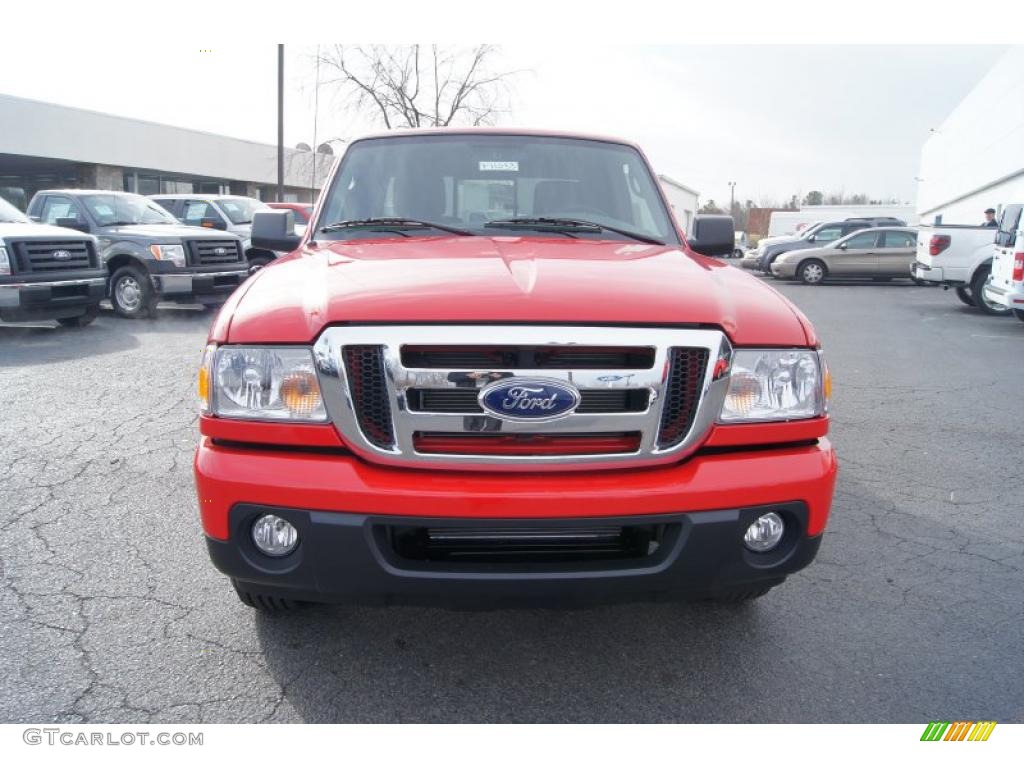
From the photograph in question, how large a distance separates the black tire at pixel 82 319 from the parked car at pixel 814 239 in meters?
17.9

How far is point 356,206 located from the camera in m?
3.59

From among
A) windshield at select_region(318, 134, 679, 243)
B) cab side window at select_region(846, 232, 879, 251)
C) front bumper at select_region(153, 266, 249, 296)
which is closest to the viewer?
windshield at select_region(318, 134, 679, 243)

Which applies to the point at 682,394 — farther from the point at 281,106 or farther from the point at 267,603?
the point at 281,106

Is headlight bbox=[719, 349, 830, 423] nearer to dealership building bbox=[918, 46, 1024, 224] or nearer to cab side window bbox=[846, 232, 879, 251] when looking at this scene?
cab side window bbox=[846, 232, 879, 251]

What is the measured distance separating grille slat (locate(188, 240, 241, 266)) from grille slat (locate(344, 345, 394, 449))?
9814 millimetres

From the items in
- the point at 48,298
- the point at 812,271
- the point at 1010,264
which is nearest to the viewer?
the point at 48,298

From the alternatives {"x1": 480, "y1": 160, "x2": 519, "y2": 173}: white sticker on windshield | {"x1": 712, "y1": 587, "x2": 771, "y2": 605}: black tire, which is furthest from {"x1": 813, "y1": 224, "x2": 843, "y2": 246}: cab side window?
{"x1": 712, "y1": 587, "x2": 771, "y2": 605}: black tire

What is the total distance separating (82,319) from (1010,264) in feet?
41.1

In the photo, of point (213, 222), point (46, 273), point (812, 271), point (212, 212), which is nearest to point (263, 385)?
point (46, 273)

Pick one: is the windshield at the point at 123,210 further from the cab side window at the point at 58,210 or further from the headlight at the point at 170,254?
the headlight at the point at 170,254

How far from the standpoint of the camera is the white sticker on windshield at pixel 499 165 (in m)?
3.67

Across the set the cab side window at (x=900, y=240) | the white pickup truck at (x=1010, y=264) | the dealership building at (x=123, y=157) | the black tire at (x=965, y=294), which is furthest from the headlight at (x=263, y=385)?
the dealership building at (x=123, y=157)

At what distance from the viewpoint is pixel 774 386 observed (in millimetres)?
2369

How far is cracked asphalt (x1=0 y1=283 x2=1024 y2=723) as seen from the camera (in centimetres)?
241
